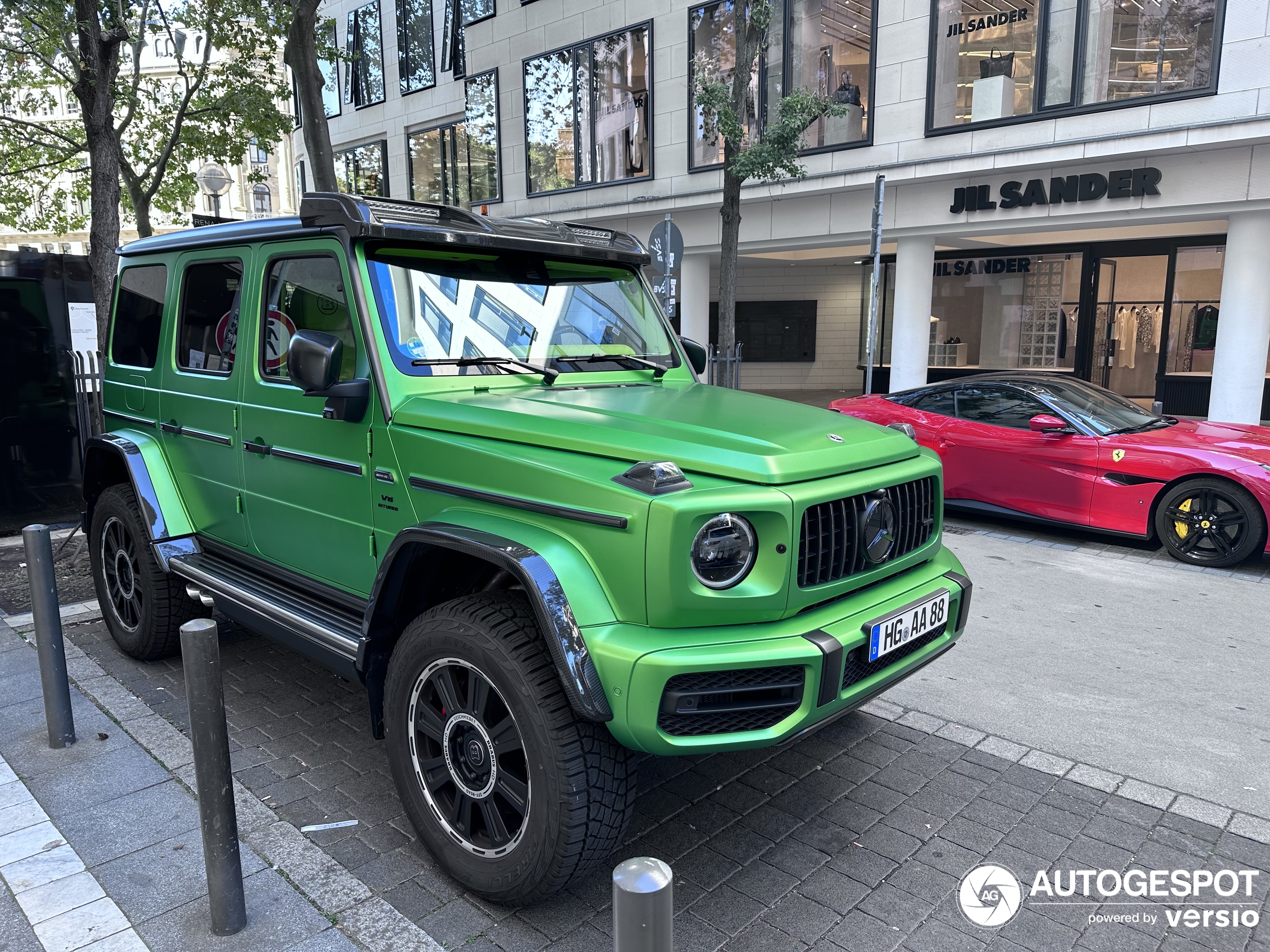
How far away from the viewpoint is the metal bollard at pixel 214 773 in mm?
2570

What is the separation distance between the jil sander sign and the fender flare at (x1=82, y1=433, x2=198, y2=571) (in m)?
12.6

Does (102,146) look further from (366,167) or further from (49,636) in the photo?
(366,167)

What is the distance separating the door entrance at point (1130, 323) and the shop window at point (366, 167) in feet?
59.1

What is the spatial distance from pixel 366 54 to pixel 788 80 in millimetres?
14081

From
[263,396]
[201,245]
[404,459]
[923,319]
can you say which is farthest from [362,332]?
[923,319]

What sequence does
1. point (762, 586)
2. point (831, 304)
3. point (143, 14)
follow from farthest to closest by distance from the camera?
point (831, 304), point (143, 14), point (762, 586)

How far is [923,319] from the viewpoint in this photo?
49.6 feet

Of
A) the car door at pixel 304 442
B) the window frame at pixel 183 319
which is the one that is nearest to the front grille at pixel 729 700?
the car door at pixel 304 442

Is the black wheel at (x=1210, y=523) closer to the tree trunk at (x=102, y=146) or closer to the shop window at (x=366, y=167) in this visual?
the tree trunk at (x=102, y=146)

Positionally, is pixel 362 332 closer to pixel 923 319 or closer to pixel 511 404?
pixel 511 404

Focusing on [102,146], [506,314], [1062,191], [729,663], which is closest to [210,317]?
[506,314]

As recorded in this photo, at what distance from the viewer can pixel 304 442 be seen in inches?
140

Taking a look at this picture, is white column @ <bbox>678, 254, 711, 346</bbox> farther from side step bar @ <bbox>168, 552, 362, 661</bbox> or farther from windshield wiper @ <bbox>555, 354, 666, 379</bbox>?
side step bar @ <bbox>168, 552, 362, 661</bbox>

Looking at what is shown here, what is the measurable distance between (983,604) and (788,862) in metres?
3.62
